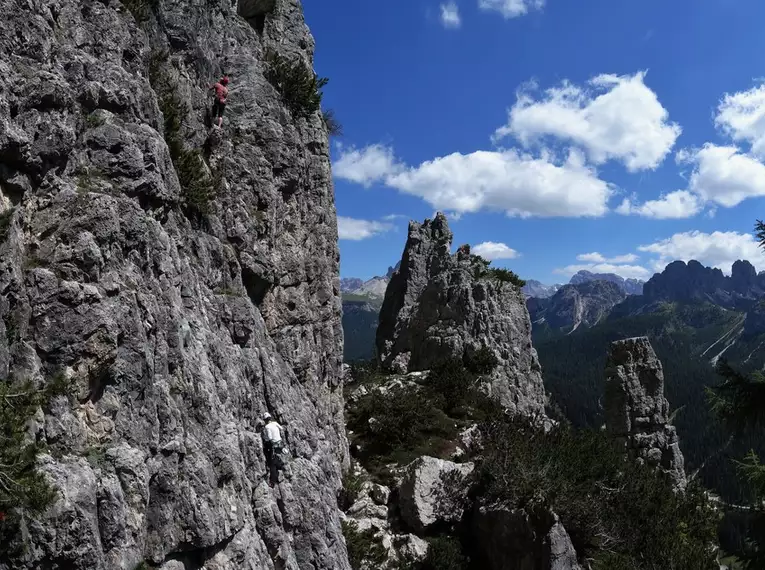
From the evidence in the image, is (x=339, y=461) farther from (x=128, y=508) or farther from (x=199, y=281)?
(x=128, y=508)

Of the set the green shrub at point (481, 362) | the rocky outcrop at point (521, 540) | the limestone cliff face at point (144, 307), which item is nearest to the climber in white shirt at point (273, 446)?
the limestone cliff face at point (144, 307)

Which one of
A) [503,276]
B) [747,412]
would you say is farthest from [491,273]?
[747,412]

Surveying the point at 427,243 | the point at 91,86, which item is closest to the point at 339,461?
the point at 91,86

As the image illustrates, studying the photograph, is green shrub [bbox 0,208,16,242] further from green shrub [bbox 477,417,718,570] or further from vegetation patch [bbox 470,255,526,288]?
vegetation patch [bbox 470,255,526,288]

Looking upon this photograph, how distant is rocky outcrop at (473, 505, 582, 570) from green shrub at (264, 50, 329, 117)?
1875 cm

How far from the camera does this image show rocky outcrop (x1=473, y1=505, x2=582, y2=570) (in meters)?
18.8

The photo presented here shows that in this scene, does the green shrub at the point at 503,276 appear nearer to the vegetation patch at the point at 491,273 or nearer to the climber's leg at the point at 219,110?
the vegetation patch at the point at 491,273

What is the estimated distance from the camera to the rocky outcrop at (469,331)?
125 feet

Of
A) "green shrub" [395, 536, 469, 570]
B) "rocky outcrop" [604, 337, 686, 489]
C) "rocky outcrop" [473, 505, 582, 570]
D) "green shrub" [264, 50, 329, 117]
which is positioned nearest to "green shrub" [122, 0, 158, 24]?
"green shrub" [264, 50, 329, 117]

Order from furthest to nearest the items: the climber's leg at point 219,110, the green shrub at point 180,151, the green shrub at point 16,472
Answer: the climber's leg at point 219,110 → the green shrub at point 180,151 → the green shrub at point 16,472

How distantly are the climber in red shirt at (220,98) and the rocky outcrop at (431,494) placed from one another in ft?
53.0

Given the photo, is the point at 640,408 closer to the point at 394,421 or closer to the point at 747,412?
the point at 394,421

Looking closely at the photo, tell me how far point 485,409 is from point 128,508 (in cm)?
2535

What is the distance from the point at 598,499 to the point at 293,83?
2230cm
